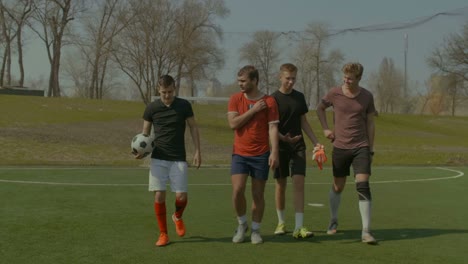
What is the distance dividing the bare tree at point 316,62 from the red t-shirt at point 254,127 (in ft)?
94.6

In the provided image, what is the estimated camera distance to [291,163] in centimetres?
734

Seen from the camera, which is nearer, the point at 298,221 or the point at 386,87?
the point at 298,221

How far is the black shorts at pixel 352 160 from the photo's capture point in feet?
23.2

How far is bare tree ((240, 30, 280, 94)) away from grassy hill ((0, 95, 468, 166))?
490 cm

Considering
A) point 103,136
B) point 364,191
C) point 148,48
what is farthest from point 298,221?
point 103,136

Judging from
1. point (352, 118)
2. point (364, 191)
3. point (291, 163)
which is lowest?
point (364, 191)

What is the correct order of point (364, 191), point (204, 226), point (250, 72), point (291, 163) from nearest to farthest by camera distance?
point (250, 72), point (364, 191), point (291, 163), point (204, 226)

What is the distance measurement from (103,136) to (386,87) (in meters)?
58.7

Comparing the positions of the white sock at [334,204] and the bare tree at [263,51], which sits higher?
the bare tree at [263,51]

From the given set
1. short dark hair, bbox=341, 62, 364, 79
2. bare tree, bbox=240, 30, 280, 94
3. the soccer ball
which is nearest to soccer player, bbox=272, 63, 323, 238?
short dark hair, bbox=341, 62, 364, 79

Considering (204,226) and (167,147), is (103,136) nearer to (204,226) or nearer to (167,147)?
(204,226)

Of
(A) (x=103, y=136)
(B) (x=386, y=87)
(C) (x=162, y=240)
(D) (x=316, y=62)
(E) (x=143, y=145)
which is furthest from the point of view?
(B) (x=386, y=87)

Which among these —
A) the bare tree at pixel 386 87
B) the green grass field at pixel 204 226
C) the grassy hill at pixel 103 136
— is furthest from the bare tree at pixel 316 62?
the bare tree at pixel 386 87

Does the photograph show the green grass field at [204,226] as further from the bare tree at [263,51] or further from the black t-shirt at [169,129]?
the bare tree at [263,51]
